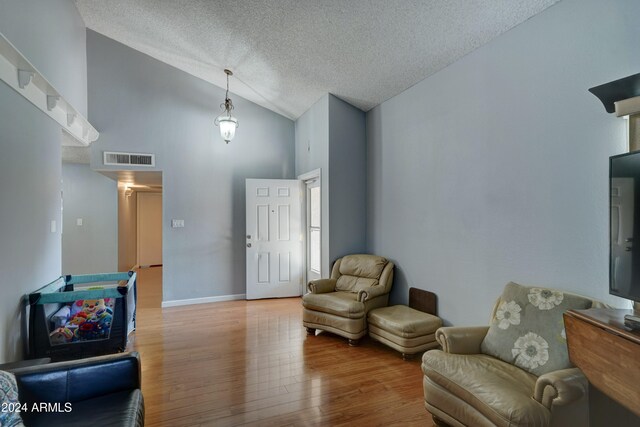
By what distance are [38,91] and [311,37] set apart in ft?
8.28

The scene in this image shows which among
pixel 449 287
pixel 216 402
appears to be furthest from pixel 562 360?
pixel 216 402

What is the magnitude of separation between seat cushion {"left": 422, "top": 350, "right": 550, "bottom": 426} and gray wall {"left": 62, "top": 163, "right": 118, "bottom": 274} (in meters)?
6.29

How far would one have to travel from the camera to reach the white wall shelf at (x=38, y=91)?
2188 millimetres

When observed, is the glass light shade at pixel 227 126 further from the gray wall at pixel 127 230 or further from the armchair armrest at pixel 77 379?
the gray wall at pixel 127 230

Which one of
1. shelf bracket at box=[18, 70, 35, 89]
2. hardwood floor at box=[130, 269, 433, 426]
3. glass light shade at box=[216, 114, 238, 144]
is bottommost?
hardwood floor at box=[130, 269, 433, 426]

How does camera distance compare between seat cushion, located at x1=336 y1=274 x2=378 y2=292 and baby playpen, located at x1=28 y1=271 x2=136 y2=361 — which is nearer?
baby playpen, located at x1=28 y1=271 x2=136 y2=361

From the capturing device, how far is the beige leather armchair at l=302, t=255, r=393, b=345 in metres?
3.19

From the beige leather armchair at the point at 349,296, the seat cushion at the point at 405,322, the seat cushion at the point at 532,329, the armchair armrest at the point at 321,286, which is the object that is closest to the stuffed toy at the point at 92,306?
the beige leather armchair at the point at 349,296

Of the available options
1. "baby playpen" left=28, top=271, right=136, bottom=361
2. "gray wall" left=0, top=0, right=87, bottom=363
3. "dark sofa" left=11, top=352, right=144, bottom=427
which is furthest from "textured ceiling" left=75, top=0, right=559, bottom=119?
"dark sofa" left=11, top=352, right=144, bottom=427

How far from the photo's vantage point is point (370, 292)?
3.30 metres

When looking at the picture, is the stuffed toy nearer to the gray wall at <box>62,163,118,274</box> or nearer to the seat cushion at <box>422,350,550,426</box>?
the seat cushion at <box>422,350,550,426</box>

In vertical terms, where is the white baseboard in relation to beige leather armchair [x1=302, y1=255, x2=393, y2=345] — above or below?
below

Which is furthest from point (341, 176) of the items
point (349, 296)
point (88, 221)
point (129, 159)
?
point (88, 221)

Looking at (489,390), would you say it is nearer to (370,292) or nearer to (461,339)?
(461,339)
